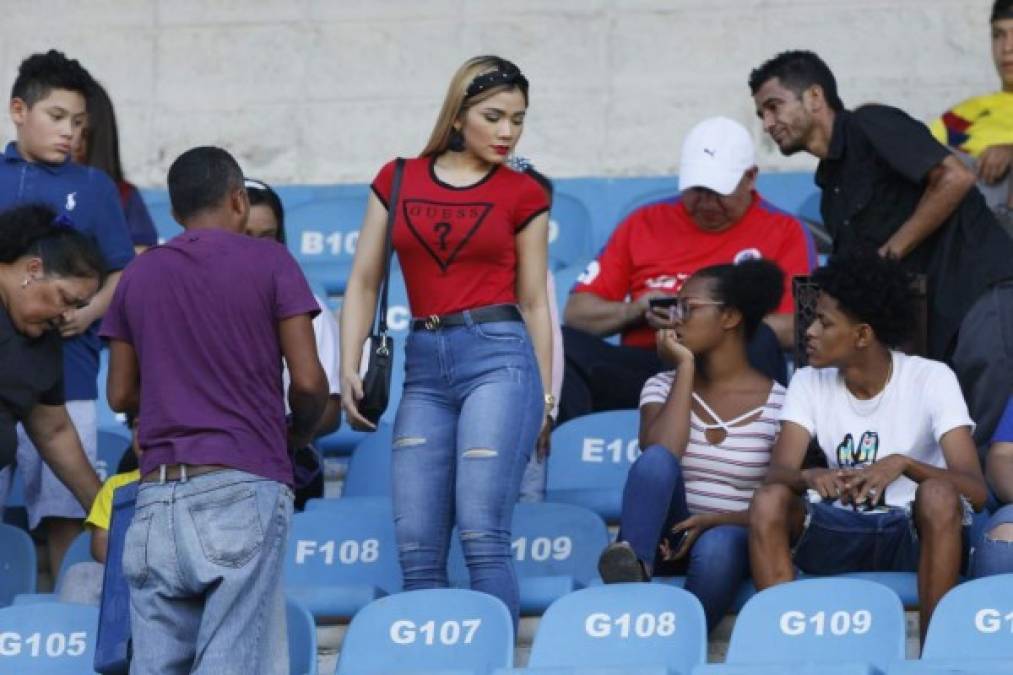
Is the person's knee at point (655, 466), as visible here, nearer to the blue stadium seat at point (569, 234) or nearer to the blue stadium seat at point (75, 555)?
the blue stadium seat at point (75, 555)

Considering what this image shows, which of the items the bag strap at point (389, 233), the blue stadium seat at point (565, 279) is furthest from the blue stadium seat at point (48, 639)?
the blue stadium seat at point (565, 279)

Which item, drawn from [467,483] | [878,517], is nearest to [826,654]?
[878,517]

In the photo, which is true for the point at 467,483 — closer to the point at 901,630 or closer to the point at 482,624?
the point at 482,624

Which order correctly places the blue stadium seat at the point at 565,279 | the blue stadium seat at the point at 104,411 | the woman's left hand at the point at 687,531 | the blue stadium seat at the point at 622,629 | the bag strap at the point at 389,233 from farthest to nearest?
the blue stadium seat at the point at 565,279 → the blue stadium seat at the point at 104,411 → the woman's left hand at the point at 687,531 → the bag strap at the point at 389,233 → the blue stadium seat at the point at 622,629

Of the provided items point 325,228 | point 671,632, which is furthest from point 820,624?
point 325,228

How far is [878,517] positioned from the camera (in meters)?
5.51

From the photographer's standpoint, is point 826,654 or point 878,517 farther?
point 878,517

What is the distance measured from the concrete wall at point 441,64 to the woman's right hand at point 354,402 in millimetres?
3395

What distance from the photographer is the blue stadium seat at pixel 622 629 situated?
5125mm

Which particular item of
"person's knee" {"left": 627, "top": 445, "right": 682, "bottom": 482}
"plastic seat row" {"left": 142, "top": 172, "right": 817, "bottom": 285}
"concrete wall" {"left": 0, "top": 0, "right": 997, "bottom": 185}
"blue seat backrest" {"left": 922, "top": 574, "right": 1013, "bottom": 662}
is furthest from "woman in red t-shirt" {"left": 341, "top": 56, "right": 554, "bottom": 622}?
"concrete wall" {"left": 0, "top": 0, "right": 997, "bottom": 185}

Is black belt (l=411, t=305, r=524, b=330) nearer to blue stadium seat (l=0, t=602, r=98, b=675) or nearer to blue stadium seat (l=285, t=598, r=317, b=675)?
blue stadium seat (l=285, t=598, r=317, b=675)

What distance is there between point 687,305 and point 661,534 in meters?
0.84

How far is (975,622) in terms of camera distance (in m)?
4.96

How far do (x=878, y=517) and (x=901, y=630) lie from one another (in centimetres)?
57
